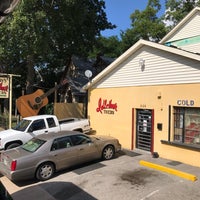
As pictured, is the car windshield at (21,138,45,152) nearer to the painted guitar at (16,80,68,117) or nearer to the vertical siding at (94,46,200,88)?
the vertical siding at (94,46,200,88)

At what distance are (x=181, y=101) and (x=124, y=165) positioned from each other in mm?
3409

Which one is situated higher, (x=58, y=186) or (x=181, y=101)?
(x=181, y=101)

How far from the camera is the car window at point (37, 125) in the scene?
13820 mm

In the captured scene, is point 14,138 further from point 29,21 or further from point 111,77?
point 29,21

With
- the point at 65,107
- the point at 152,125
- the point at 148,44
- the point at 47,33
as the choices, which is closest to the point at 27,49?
the point at 47,33

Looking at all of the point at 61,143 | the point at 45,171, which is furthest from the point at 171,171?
the point at 45,171

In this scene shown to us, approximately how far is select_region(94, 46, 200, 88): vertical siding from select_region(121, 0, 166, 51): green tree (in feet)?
85.2

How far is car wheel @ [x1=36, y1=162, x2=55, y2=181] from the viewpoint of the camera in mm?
9867

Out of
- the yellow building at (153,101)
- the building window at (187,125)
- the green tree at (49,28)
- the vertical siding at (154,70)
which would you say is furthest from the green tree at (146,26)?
the building window at (187,125)

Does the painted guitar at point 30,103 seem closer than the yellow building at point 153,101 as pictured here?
No

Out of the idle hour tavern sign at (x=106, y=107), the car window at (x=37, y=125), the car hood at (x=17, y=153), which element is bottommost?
the car hood at (x=17, y=153)

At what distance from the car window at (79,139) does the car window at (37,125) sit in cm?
357

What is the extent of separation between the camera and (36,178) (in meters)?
9.98

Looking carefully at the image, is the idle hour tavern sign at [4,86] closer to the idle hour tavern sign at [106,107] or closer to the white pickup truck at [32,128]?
the white pickup truck at [32,128]
